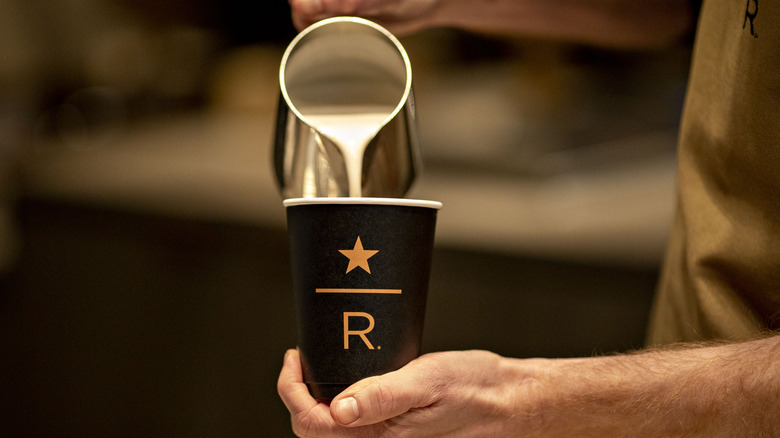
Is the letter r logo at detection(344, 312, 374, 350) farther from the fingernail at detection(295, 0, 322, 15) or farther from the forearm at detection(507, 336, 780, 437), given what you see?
the fingernail at detection(295, 0, 322, 15)

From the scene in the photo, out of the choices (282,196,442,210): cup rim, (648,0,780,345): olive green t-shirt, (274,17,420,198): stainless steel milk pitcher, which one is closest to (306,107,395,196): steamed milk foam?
(274,17,420,198): stainless steel milk pitcher

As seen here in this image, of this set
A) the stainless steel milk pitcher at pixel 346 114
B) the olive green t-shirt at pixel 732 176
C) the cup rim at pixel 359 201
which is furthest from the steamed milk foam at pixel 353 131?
the olive green t-shirt at pixel 732 176

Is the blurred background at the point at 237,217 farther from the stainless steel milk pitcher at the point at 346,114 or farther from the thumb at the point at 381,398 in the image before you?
the thumb at the point at 381,398

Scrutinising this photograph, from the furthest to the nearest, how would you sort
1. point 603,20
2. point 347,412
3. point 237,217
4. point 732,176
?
point 237,217, point 603,20, point 732,176, point 347,412

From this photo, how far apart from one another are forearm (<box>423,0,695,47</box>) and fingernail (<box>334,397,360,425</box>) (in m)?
0.59

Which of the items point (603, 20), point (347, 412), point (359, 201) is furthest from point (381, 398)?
point (603, 20)

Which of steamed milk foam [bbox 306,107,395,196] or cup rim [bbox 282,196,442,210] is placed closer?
cup rim [bbox 282,196,442,210]

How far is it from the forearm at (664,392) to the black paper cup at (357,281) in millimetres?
128

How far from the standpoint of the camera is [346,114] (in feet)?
2.53

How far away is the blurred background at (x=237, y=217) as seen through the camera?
6.12ft

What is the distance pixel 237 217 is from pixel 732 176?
1.47 metres

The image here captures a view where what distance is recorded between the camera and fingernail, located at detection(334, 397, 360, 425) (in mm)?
582

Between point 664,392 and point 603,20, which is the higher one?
point 603,20

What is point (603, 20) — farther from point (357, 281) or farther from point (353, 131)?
point (357, 281)
